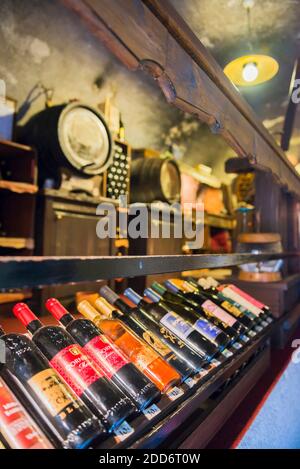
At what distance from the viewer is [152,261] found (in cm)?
72

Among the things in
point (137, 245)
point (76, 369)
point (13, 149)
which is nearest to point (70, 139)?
point (13, 149)

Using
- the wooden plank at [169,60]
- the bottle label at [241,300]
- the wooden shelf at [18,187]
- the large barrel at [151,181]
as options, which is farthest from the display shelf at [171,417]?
the large barrel at [151,181]

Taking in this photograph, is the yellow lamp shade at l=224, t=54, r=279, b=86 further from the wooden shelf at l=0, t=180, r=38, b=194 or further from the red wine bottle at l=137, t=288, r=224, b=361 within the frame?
the red wine bottle at l=137, t=288, r=224, b=361

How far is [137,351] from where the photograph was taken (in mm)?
828

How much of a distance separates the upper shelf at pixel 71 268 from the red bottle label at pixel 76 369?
244 mm

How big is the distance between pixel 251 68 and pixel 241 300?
2.72m

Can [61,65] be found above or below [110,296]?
above

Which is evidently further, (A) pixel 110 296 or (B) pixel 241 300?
(B) pixel 241 300

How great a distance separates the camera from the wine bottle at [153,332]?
906 mm

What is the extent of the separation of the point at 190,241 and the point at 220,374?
4.11 meters

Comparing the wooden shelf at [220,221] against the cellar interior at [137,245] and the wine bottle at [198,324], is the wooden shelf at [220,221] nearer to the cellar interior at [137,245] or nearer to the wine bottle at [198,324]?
the cellar interior at [137,245]

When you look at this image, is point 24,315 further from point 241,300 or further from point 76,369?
point 241,300

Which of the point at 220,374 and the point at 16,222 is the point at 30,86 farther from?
the point at 220,374

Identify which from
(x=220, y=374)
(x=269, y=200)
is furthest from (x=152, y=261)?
(x=269, y=200)
